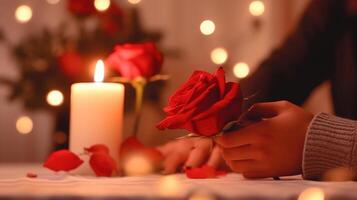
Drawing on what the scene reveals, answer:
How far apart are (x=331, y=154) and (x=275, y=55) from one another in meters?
0.65

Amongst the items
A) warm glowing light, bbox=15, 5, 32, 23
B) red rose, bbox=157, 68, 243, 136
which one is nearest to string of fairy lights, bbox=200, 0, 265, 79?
warm glowing light, bbox=15, 5, 32, 23

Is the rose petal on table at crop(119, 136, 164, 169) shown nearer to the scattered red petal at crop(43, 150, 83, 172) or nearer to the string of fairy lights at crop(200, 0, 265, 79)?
the scattered red petal at crop(43, 150, 83, 172)

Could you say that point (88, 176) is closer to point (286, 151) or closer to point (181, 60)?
point (286, 151)

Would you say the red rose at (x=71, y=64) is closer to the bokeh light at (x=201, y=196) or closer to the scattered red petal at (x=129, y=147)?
the scattered red petal at (x=129, y=147)

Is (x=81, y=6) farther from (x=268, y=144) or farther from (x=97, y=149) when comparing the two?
(x=268, y=144)

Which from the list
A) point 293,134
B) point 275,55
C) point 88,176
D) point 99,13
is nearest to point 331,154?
point 293,134

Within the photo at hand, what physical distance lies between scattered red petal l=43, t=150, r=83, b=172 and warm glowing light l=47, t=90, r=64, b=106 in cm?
45

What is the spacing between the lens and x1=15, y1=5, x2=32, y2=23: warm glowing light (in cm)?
134

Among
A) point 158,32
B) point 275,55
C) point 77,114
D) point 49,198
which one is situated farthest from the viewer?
point 158,32

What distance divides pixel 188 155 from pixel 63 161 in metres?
0.20

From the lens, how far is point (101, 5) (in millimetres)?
1268

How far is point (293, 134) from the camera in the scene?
61cm

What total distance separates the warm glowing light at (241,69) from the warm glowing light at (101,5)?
40 cm

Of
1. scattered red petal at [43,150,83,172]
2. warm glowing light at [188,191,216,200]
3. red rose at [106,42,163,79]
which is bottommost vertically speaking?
scattered red petal at [43,150,83,172]
